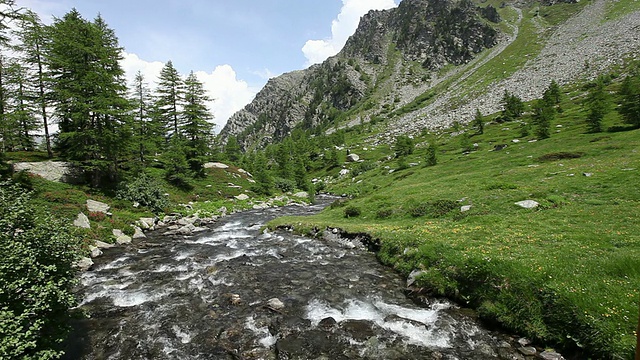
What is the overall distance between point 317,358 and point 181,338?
631 centimetres

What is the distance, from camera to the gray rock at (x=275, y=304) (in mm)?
15216

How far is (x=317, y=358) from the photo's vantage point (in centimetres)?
1125

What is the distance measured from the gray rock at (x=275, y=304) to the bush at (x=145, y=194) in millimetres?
31671

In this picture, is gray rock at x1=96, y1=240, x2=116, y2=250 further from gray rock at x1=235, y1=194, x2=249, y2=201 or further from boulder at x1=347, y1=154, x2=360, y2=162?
boulder at x1=347, y1=154, x2=360, y2=162

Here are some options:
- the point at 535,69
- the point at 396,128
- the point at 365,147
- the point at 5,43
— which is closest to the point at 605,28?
the point at 535,69

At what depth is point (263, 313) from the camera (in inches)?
579

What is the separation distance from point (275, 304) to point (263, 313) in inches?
35.5

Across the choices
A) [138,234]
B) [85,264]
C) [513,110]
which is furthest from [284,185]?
[513,110]

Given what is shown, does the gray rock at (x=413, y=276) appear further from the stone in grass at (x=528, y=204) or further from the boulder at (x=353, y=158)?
the boulder at (x=353, y=158)

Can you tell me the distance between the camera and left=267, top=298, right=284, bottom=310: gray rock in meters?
15.2

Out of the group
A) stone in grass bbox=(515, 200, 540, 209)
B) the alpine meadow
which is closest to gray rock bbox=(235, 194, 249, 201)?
the alpine meadow

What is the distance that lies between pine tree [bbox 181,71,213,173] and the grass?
3553cm

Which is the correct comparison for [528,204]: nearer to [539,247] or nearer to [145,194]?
[539,247]

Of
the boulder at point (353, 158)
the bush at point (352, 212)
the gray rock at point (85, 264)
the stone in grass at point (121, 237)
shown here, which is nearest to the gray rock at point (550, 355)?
the bush at point (352, 212)
